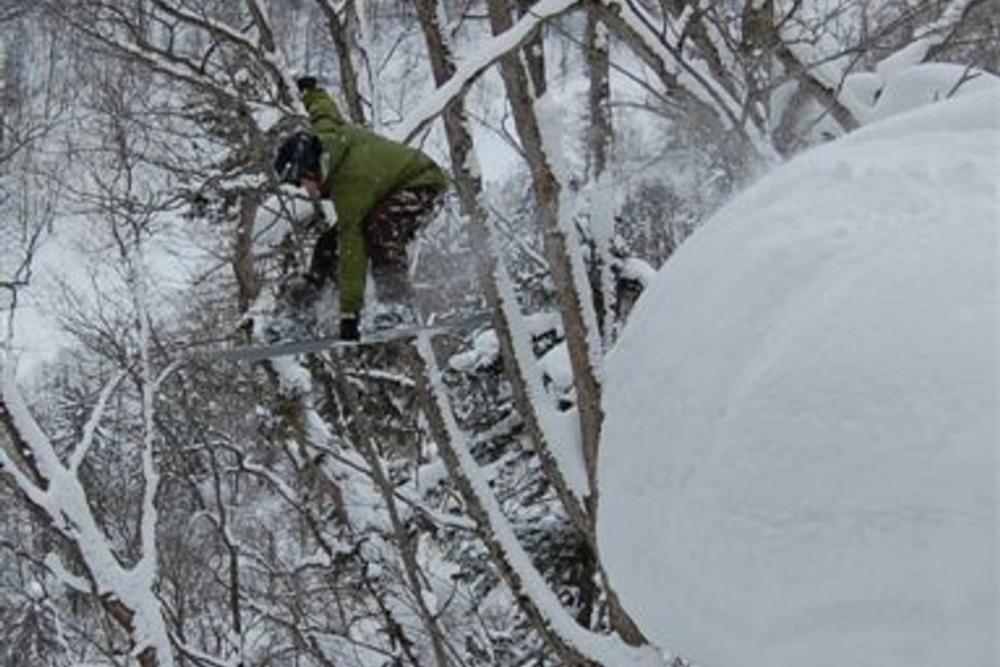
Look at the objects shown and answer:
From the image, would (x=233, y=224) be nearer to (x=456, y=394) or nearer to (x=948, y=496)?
(x=456, y=394)

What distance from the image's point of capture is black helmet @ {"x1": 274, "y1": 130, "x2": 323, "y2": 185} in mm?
5809

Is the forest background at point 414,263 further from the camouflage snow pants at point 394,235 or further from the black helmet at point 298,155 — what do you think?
the black helmet at point 298,155

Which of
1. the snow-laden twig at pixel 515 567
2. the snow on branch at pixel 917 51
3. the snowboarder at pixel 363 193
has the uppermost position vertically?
the snowboarder at pixel 363 193

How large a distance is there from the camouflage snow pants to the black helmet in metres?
0.43

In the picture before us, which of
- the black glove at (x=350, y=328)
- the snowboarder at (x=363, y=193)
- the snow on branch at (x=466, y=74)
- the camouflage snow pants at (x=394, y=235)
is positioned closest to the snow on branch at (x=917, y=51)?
the snow on branch at (x=466, y=74)

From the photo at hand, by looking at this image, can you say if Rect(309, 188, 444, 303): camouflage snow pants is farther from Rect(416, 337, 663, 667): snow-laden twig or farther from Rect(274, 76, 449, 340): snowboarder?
Rect(416, 337, 663, 667): snow-laden twig

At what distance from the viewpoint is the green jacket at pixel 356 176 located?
593 cm

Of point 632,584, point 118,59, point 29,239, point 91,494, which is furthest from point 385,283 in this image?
point 91,494

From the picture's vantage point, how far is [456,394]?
1084 cm

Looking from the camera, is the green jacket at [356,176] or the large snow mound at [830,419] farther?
the green jacket at [356,176]

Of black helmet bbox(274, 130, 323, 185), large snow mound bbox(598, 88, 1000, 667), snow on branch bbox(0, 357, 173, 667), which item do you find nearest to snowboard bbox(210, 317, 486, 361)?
black helmet bbox(274, 130, 323, 185)

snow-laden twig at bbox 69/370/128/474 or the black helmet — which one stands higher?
the black helmet

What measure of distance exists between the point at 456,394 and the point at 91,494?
436 centimetres

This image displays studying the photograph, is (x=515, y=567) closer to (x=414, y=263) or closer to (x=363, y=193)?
(x=363, y=193)
